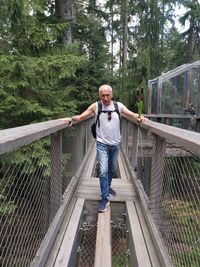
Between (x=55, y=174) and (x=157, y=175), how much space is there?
101 cm

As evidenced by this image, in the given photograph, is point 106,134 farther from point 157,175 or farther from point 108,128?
point 157,175

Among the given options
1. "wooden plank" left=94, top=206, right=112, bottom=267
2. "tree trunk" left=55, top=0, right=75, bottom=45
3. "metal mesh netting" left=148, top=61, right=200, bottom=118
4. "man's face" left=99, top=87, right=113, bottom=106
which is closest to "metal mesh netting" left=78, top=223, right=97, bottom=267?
"wooden plank" left=94, top=206, right=112, bottom=267

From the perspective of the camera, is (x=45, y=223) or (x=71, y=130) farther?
(x=71, y=130)

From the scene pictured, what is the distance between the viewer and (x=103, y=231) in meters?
3.62

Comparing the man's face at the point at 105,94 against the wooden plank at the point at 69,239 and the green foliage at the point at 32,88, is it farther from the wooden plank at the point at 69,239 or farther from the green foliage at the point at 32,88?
the green foliage at the point at 32,88

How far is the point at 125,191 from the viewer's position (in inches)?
192

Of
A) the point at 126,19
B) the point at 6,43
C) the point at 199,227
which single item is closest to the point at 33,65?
the point at 6,43

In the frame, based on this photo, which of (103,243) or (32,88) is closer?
(103,243)

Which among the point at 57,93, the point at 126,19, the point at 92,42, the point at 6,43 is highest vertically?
the point at 126,19

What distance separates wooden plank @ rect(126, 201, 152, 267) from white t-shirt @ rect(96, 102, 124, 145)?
2.66ft

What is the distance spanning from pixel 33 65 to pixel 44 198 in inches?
201

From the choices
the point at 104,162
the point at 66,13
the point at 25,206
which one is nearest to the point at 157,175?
the point at 104,162

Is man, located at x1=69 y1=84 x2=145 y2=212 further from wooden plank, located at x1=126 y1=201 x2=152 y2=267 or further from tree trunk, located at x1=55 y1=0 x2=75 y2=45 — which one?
tree trunk, located at x1=55 y1=0 x2=75 y2=45

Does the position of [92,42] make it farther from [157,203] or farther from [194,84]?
[157,203]
